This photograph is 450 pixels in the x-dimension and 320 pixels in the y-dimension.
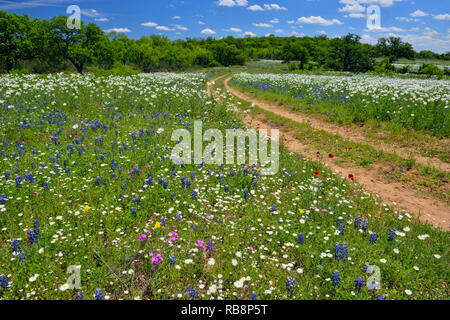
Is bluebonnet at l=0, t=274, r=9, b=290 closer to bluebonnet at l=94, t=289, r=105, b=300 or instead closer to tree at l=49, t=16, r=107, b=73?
bluebonnet at l=94, t=289, r=105, b=300

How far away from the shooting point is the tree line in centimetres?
4791

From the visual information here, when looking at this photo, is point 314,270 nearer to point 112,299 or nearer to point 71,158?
point 112,299

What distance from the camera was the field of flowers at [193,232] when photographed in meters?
3.65

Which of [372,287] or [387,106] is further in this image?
[387,106]

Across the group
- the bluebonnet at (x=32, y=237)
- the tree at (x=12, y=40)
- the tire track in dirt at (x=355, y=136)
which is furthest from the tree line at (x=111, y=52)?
the bluebonnet at (x=32, y=237)

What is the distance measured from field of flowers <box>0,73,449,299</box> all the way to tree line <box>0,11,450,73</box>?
5124 centimetres

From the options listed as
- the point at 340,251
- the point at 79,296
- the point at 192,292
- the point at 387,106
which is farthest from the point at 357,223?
the point at 387,106

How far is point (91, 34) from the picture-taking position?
54562 mm

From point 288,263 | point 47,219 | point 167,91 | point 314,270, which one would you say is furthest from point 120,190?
point 167,91

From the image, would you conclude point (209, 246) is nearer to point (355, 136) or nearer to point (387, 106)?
point (355, 136)

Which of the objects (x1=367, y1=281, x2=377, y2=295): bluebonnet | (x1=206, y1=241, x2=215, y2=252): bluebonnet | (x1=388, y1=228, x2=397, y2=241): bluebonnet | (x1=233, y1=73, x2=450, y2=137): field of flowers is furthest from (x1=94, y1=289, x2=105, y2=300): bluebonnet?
(x1=233, y1=73, x2=450, y2=137): field of flowers

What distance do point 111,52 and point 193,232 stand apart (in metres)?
64.0

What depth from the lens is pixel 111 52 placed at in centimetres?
5756

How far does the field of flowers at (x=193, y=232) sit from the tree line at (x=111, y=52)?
51239 mm
